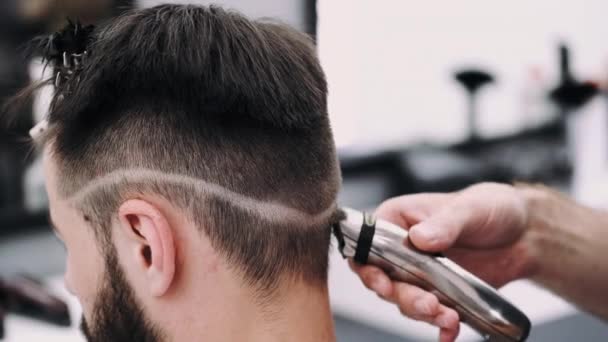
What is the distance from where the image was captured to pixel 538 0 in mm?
2859

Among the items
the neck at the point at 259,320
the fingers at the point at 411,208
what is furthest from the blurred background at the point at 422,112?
the neck at the point at 259,320

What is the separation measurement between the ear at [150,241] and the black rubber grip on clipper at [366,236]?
1.02ft

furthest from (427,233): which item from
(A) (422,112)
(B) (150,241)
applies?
(A) (422,112)

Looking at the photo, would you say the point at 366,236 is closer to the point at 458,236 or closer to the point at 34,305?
the point at 458,236

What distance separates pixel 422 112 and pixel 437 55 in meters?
0.21

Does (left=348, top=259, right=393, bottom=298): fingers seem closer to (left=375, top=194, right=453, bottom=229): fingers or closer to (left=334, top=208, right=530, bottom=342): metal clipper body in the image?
(left=334, top=208, right=530, bottom=342): metal clipper body

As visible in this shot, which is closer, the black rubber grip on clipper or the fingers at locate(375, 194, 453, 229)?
the black rubber grip on clipper

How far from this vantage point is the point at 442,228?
1.17m

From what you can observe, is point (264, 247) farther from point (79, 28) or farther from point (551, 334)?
point (551, 334)

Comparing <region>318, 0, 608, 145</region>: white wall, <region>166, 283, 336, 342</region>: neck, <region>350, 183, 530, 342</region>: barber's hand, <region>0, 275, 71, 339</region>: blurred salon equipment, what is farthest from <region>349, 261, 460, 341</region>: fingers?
<region>318, 0, 608, 145</region>: white wall

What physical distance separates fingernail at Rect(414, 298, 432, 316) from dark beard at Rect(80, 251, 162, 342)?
394 millimetres

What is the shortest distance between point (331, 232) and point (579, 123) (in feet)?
7.27

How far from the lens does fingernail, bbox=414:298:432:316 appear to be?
3.59ft

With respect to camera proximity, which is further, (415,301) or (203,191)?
(415,301)
